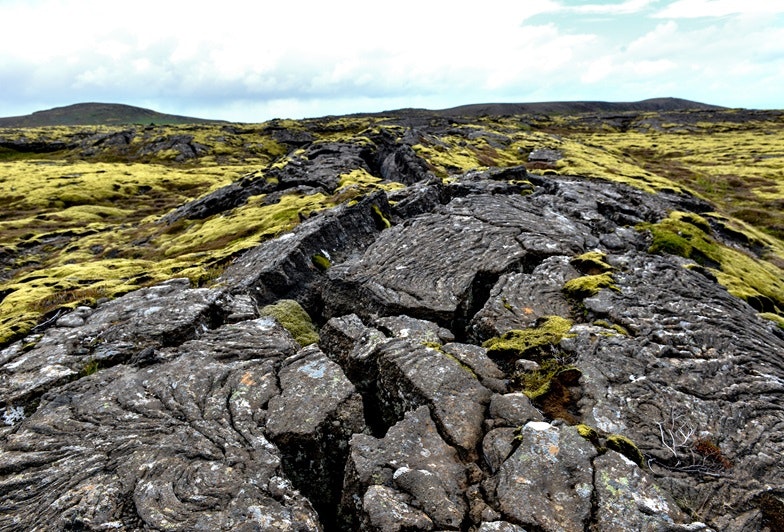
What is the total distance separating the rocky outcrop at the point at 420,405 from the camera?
1245cm

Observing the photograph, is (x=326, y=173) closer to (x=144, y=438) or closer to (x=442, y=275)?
(x=442, y=275)

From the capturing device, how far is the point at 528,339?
781 inches

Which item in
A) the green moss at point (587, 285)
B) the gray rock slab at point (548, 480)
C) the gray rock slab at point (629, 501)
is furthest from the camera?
the green moss at point (587, 285)

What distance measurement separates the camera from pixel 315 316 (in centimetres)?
3033

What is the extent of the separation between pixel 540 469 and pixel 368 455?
5258 millimetres

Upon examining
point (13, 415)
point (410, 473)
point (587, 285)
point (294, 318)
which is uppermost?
point (587, 285)

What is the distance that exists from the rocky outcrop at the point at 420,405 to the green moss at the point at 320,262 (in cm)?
510

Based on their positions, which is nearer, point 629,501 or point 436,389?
point 629,501

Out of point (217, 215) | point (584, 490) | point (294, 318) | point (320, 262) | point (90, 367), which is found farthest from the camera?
point (217, 215)

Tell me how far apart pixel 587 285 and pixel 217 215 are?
5644cm

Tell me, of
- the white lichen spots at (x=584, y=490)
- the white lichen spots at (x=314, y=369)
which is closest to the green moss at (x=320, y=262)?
the white lichen spots at (x=314, y=369)

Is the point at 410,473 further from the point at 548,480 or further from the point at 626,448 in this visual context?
the point at 626,448

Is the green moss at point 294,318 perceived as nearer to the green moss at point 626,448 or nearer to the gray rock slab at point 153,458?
the gray rock slab at point 153,458

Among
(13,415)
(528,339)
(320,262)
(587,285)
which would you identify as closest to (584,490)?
(528,339)
